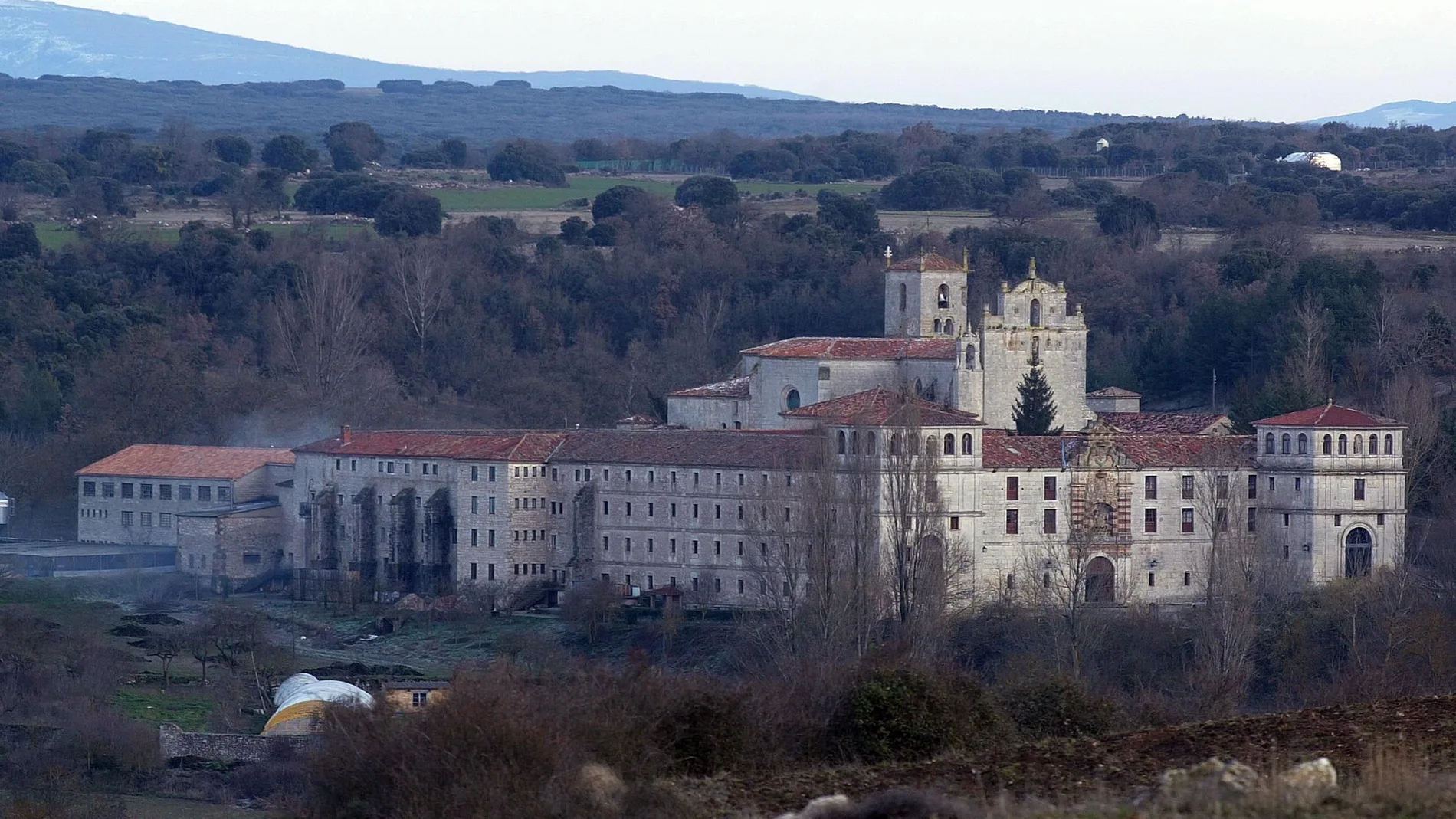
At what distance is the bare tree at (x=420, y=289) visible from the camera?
85375 mm

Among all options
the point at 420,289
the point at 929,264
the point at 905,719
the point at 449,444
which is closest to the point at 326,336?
the point at 420,289

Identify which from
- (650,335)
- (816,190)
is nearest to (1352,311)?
(650,335)

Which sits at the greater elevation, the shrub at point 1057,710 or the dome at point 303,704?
the shrub at point 1057,710

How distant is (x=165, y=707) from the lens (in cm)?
4506

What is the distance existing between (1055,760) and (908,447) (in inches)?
1004

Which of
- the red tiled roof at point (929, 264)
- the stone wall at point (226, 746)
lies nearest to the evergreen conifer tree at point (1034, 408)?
the red tiled roof at point (929, 264)

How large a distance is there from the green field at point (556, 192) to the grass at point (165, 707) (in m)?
66.2

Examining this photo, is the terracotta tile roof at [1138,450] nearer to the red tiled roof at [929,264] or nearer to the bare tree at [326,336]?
the red tiled roof at [929,264]

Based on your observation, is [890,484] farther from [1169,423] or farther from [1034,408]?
[1169,423]

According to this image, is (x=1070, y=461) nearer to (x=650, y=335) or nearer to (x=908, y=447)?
(x=908, y=447)

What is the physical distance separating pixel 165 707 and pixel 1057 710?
65.5 ft

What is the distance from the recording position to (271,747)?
4028 centimetres

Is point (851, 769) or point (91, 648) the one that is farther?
point (91, 648)

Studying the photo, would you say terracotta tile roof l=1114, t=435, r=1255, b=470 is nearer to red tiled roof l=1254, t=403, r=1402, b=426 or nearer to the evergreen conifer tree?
red tiled roof l=1254, t=403, r=1402, b=426
